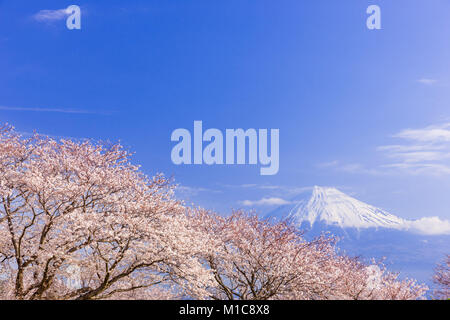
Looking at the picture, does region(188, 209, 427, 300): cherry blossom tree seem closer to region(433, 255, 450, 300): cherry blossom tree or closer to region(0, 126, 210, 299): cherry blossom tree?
region(0, 126, 210, 299): cherry blossom tree

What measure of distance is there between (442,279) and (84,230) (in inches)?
972

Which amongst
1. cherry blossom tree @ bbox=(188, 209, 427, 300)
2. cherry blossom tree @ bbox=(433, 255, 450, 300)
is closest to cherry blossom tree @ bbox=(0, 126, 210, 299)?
cherry blossom tree @ bbox=(188, 209, 427, 300)

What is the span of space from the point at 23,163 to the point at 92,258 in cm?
439

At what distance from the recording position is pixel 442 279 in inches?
1064

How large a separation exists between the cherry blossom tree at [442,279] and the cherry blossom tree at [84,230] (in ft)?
64.0

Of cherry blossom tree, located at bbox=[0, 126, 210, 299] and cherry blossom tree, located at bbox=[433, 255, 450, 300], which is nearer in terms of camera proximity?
cherry blossom tree, located at bbox=[0, 126, 210, 299]

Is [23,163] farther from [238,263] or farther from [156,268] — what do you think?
[238,263]

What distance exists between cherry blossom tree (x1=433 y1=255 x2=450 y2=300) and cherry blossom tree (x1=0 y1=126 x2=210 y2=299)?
64.0 ft

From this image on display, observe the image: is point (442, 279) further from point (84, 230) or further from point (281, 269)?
point (84, 230)

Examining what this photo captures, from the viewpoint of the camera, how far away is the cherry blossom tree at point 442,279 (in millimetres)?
25798

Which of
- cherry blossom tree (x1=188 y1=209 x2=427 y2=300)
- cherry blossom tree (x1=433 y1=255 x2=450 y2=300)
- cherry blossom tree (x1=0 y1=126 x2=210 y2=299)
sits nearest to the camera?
cherry blossom tree (x1=0 y1=126 x2=210 y2=299)

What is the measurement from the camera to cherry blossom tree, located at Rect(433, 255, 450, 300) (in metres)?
25.8

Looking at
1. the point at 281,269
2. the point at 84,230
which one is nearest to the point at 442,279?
the point at 281,269

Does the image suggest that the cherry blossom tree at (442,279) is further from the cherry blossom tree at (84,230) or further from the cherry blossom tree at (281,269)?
the cherry blossom tree at (84,230)
